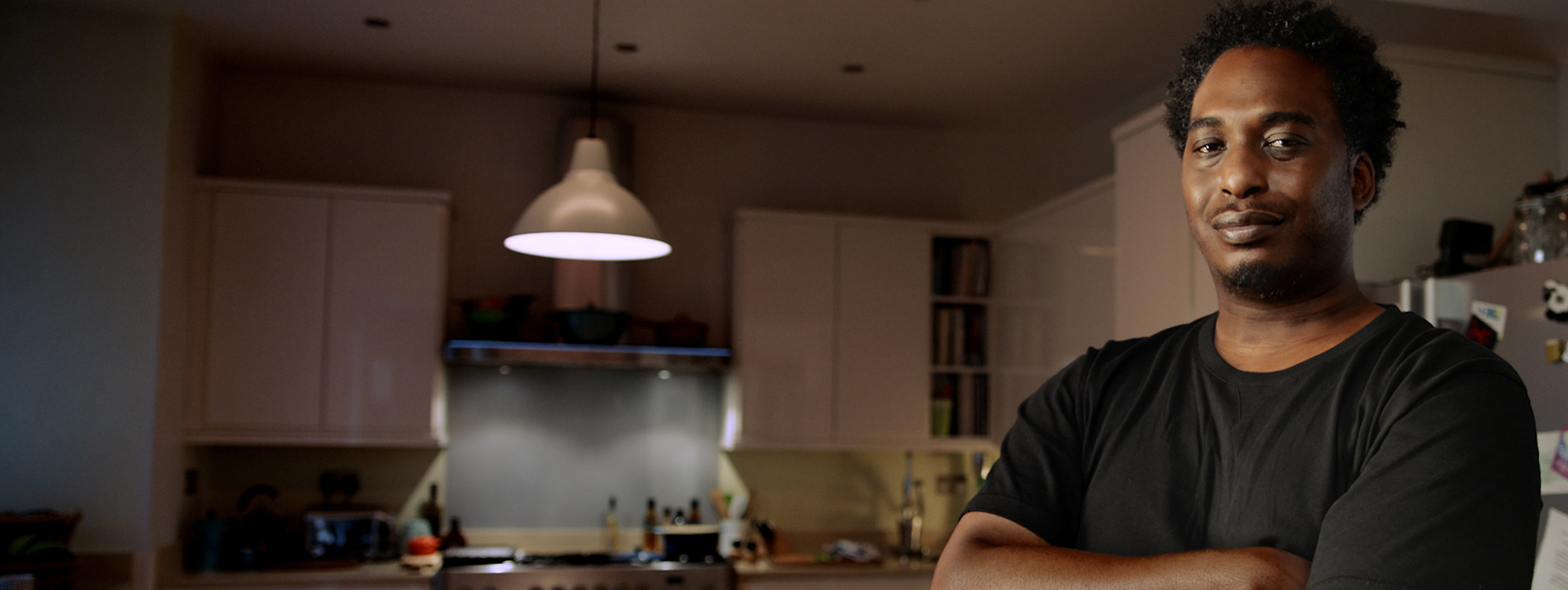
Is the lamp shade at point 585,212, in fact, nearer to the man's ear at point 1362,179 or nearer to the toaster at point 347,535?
the toaster at point 347,535

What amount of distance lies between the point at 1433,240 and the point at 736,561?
2.60m

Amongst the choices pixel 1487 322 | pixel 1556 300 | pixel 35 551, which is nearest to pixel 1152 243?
pixel 1487 322

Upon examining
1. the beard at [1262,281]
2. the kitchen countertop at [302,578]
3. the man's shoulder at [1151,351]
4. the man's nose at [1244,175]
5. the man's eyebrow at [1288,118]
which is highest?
the man's eyebrow at [1288,118]

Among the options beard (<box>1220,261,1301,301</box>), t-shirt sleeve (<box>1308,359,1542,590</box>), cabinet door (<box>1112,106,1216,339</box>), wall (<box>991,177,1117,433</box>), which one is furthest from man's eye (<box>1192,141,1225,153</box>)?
wall (<box>991,177,1117,433</box>)

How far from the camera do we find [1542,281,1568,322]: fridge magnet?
1972 millimetres

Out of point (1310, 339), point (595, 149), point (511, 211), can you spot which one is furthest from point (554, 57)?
point (1310, 339)

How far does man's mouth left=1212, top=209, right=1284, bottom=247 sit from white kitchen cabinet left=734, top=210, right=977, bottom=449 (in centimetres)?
342

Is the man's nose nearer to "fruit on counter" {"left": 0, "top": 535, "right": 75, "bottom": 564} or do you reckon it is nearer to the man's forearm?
the man's forearm

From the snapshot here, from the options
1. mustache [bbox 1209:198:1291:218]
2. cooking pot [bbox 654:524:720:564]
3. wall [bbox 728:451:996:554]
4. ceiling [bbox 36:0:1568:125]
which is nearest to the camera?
mustache [bbox 1209:198:1291:218]

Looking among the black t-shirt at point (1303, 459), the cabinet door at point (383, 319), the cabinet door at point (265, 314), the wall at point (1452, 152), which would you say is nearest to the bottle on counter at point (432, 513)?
the cabinet door at point (383, 319)

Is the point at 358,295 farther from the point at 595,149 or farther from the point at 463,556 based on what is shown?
the point at 595,149

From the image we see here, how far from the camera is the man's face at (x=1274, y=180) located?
98 cm

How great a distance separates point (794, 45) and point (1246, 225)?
300 centimetres

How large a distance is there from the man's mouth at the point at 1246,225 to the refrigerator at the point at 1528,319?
1.35 metres
